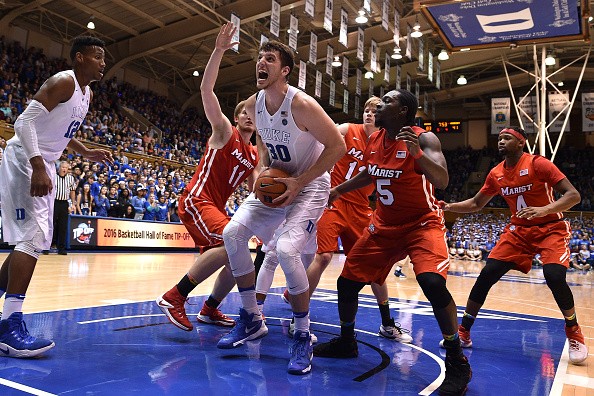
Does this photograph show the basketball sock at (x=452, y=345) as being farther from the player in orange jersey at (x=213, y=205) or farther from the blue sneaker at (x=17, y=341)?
the blue sneaker at (x=17, y=341)

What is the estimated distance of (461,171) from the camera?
35031 mm

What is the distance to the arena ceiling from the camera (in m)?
19.9

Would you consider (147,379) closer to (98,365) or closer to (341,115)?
(98,365)

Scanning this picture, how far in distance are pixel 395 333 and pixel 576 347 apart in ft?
4.42

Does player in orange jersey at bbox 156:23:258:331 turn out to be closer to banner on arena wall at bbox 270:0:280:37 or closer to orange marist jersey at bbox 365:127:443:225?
orange marist jersey at bbox 365:127:443:225

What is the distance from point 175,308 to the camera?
155 inches

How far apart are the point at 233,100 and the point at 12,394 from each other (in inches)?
1234

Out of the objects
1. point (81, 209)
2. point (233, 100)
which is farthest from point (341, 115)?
point (81, 209)

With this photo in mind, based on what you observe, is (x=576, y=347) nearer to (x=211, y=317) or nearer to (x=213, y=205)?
(x=211, y=317)

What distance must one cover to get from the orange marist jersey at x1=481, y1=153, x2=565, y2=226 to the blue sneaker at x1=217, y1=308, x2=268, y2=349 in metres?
2.44

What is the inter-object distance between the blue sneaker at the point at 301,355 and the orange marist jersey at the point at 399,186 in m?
1.00

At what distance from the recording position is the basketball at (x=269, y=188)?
10.9 feet

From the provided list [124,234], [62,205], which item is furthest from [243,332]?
[124,234]

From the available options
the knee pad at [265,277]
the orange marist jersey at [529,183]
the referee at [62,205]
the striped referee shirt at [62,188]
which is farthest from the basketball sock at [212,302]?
the striped referee shirt at [62,188]
